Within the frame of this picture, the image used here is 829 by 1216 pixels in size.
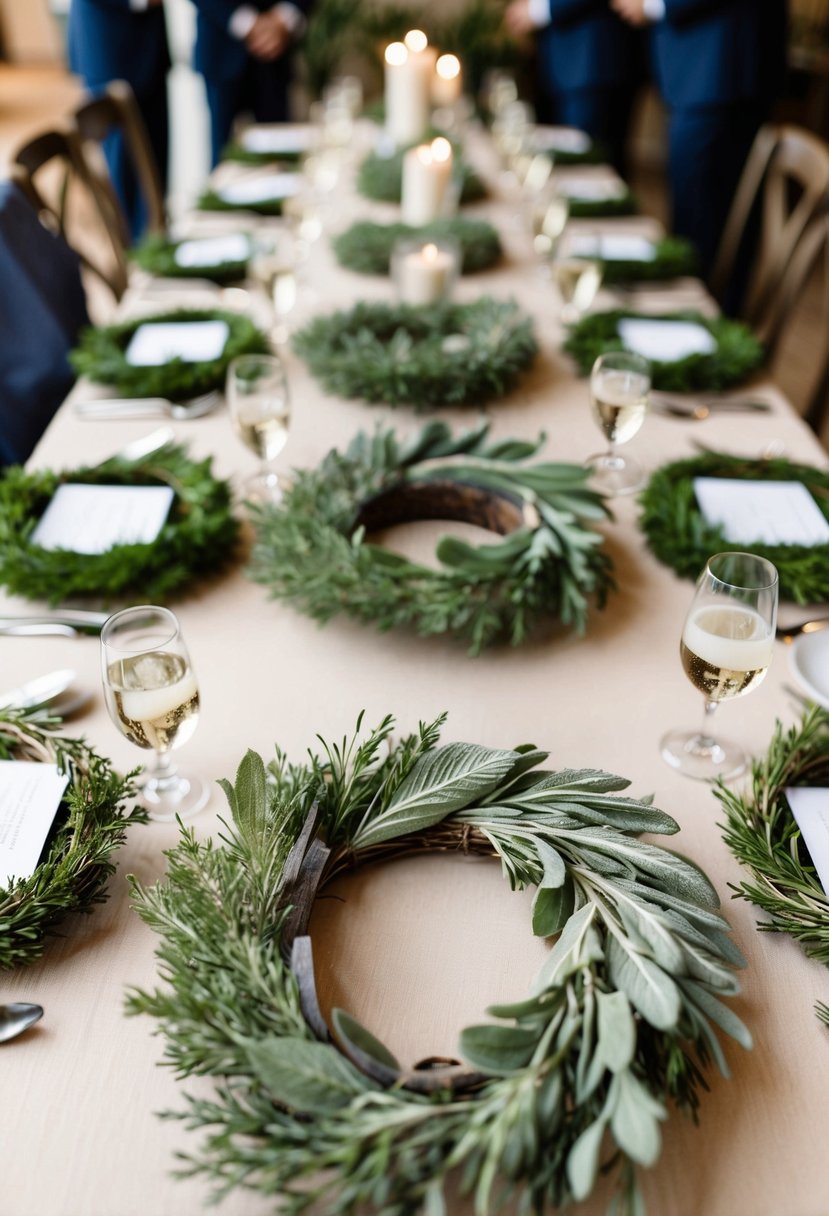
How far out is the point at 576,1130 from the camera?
56 centimetres

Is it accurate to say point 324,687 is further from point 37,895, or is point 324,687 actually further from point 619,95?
point 619,95

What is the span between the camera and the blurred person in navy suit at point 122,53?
3.31 metres

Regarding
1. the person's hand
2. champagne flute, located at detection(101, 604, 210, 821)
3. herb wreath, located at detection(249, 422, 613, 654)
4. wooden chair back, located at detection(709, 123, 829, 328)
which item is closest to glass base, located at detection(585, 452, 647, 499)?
herb wreath, located at detection(249, 422, 613, 654)

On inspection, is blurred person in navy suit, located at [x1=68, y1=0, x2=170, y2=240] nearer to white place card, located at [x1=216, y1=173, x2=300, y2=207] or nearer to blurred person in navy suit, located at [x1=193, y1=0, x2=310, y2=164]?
blurred person in navy suit, located at [x1=193, y1=0, x2=310, y2=164]

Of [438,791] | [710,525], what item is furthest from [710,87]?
[438,791]

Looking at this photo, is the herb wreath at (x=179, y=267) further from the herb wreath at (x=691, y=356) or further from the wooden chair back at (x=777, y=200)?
the wooden chair back at (x=777, y=200)

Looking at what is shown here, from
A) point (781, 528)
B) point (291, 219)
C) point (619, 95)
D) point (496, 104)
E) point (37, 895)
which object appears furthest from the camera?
point (619, 95)

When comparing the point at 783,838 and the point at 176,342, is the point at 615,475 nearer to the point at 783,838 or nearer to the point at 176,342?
the point at 783,838

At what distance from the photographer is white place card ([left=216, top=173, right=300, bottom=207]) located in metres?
2.33

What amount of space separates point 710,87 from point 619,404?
7.84 feet

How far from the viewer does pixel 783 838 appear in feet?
2.64

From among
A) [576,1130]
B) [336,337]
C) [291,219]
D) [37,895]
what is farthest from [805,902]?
[291,219]

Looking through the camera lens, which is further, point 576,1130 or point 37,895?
point 37,895

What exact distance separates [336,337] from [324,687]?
78 cm
